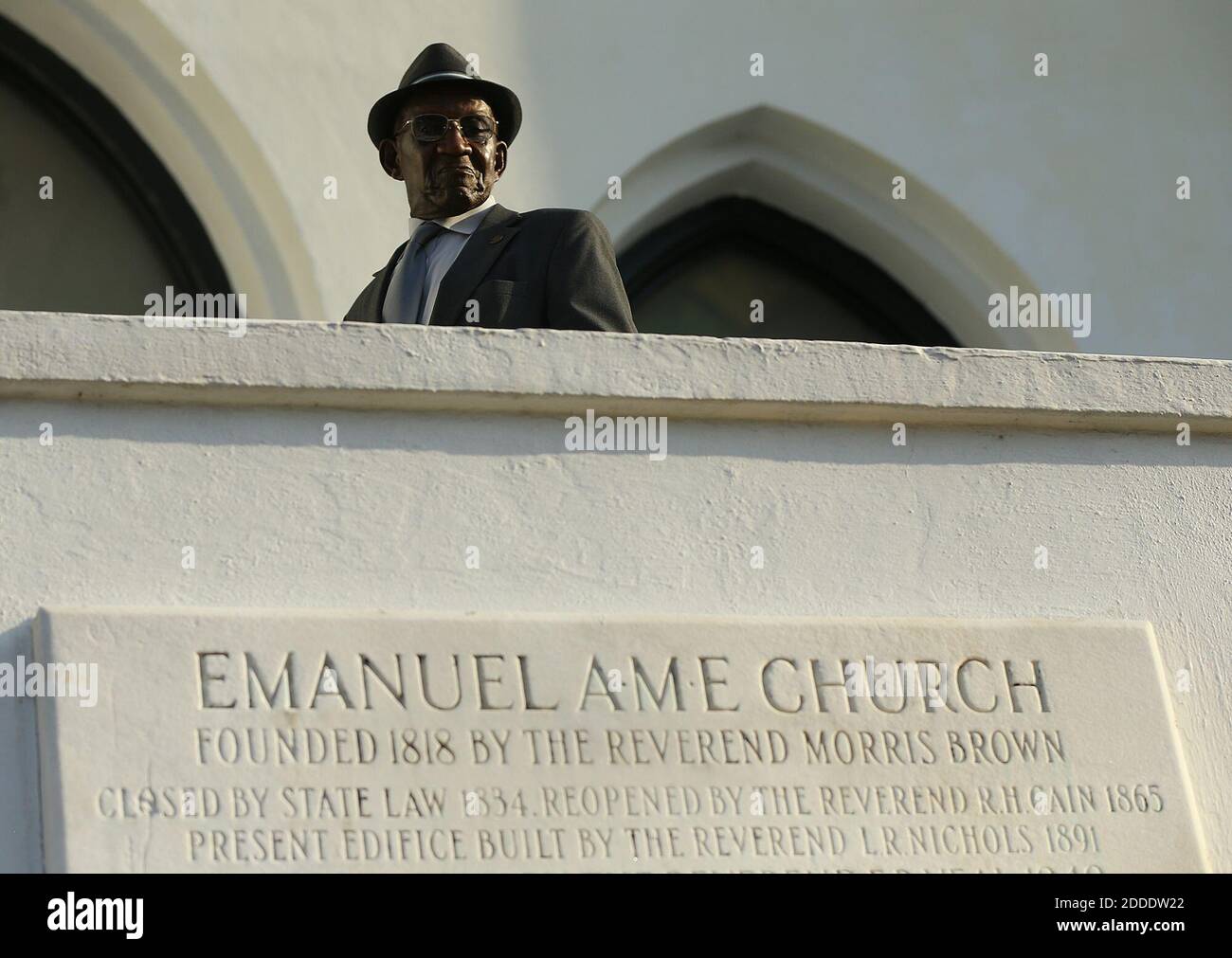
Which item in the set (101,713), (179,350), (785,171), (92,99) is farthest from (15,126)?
(101,713)

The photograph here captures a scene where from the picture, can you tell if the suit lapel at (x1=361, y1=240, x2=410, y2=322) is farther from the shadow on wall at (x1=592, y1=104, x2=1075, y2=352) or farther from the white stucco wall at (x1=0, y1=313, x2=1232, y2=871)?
the shadow on wall at (x1=592, y1=104, x2=1075, y2=352)

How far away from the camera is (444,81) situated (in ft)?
14.5

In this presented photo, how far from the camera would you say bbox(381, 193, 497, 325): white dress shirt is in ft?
13.8

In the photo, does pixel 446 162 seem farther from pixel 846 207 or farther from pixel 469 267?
pixel 846 207

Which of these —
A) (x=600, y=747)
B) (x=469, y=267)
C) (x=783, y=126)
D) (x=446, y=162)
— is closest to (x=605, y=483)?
(x=600, y=747)

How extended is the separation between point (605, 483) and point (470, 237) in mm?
697

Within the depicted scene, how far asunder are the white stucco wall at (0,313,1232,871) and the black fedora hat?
77 cm

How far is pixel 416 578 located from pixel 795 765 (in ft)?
2.12

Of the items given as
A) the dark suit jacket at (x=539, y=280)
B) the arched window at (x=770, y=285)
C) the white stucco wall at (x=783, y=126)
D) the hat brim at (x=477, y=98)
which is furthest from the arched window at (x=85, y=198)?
the dark suit jacket at (x=539, y=280)

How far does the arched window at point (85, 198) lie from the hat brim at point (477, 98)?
1.65 metres

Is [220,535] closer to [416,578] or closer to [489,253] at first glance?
[416,578]

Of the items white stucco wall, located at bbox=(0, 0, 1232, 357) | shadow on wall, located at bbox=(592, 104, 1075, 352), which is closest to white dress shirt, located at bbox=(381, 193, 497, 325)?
white stucco wall, located at bbox=(0, 0, 1232, 357)

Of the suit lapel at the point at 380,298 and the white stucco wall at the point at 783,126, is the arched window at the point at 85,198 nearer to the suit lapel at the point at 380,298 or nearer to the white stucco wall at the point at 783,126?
the white stucco wall at the point at 783,126

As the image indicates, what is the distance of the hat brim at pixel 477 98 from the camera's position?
4.41m
